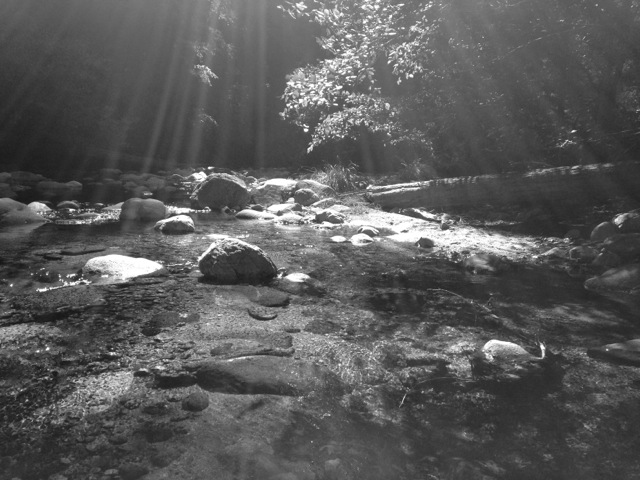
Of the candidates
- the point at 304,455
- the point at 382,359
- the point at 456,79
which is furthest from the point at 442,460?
the point at 456,79

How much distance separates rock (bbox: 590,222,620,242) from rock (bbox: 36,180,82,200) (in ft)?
32.5

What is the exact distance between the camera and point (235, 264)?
4.90 m

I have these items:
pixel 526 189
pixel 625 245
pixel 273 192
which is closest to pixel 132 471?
pixel 625 245

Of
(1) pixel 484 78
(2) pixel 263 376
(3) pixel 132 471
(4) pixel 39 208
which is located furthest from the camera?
(1) pixel 484 78

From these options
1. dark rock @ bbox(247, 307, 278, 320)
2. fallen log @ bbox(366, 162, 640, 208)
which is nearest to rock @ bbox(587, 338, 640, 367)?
dark rock @ bbox(247, 307, 278, 320)

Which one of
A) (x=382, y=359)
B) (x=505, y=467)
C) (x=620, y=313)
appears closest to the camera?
(x=505, y=467)

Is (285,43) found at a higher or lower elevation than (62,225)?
higher

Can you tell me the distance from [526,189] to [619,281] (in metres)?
3.63

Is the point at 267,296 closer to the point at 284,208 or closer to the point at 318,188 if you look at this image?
the point at 284,208

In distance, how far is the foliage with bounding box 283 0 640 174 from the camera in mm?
6445

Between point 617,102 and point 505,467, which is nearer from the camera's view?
point 505,467

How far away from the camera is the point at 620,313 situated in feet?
13.6

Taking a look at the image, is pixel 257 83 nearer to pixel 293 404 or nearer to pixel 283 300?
pixel 283 300

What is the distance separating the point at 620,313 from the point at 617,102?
649 centimetres
